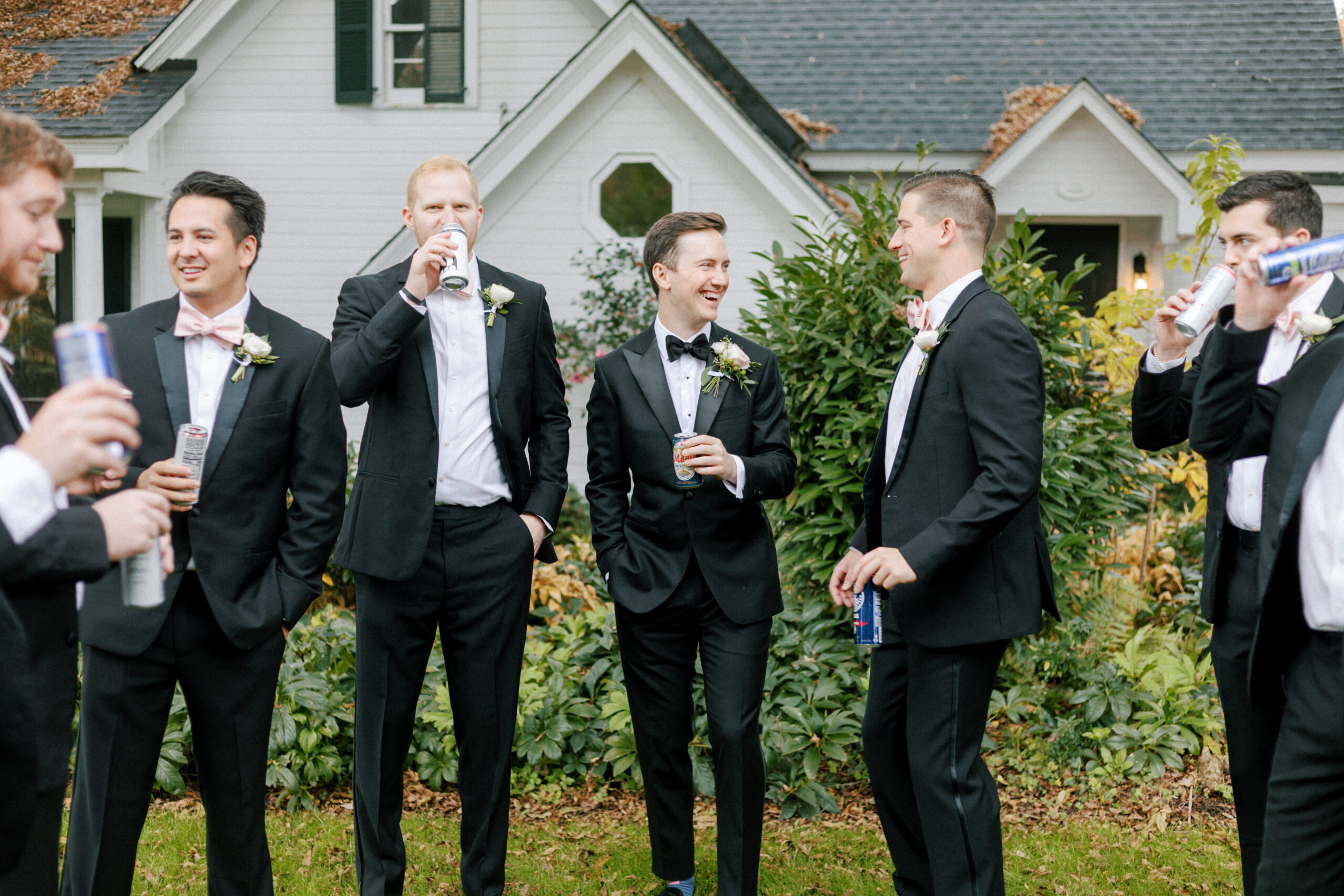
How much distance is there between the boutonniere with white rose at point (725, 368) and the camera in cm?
424

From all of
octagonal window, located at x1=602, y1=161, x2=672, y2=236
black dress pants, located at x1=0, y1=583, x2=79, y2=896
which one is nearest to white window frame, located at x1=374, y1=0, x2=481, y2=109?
black dress pants, located at x1=0, y1=583, x2=79, y2=896

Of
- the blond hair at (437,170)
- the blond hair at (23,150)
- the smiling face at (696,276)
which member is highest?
the blond hair at (437,170)

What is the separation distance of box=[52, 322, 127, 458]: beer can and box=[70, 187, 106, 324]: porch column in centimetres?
1133

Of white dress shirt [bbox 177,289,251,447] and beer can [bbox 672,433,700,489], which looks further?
beer can [bbox 672,433,700,489]

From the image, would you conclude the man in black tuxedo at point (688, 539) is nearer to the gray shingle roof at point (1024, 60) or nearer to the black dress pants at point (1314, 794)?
the black dress pants at point (1314, 794)

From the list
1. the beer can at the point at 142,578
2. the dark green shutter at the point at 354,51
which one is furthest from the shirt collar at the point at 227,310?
the dark green shutter at the point at 354,51

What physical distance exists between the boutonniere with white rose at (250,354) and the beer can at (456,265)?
0.59m

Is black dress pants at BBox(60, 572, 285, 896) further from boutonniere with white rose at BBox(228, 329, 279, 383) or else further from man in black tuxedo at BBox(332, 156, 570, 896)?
boutonniere with white rose at BBox(228, 329, 279, 383)

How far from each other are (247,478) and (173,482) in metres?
0.37

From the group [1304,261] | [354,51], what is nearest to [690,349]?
[1304,261]

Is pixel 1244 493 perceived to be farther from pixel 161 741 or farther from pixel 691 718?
pixel 161 741

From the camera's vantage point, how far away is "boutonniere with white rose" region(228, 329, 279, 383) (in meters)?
3.51

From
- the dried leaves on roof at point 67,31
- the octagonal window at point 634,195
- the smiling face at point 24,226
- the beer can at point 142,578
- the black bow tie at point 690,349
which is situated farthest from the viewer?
the octagonal window at point 634,195

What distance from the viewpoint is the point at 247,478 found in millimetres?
3529
